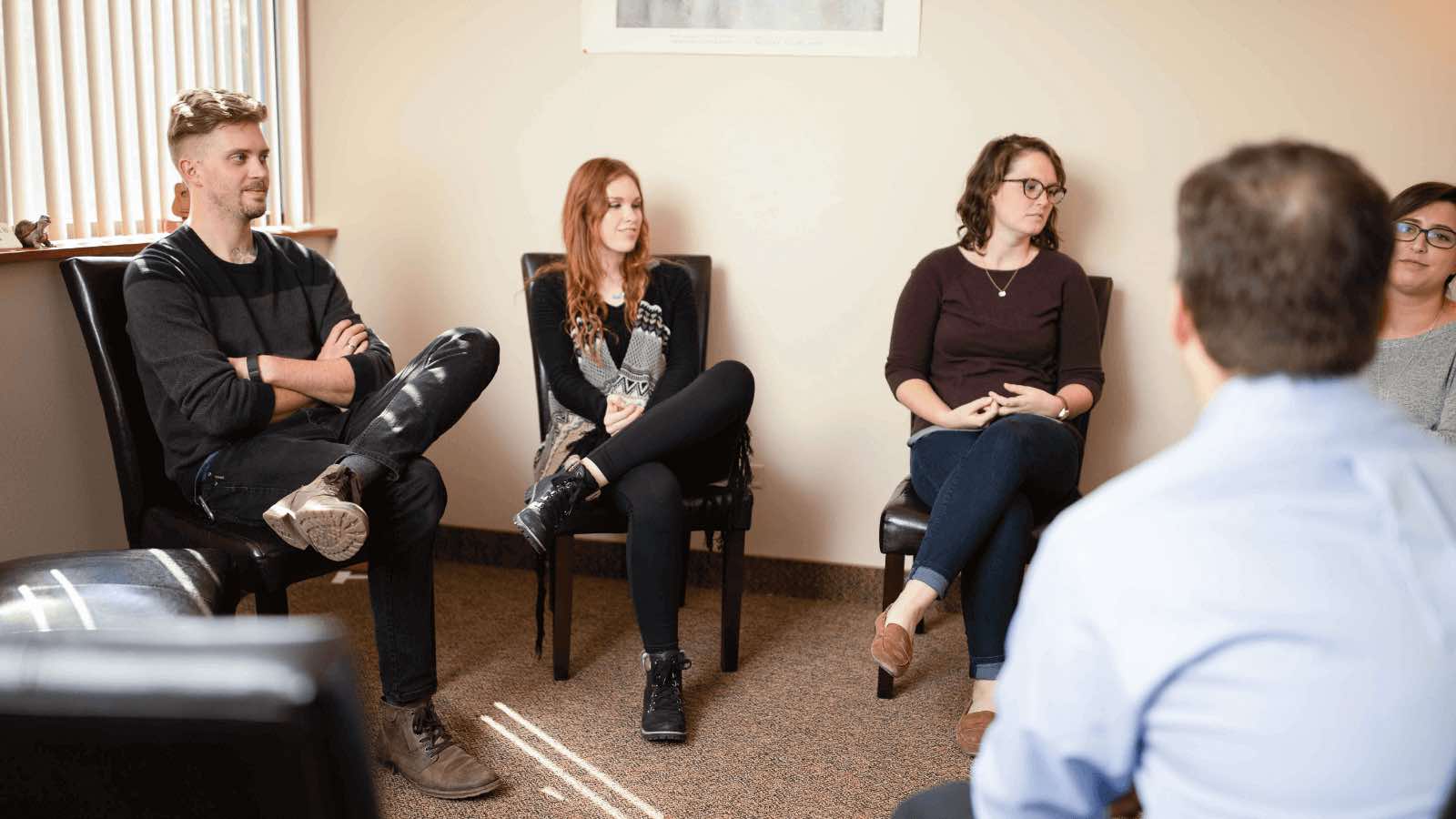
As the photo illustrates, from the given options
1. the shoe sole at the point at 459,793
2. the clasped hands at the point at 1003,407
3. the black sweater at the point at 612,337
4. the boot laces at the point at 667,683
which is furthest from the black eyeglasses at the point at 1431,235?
the shoe sole at the point at 459,793

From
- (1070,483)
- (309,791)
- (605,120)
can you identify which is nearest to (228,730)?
(309,791)

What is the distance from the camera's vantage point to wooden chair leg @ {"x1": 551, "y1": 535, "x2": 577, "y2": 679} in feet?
8.50

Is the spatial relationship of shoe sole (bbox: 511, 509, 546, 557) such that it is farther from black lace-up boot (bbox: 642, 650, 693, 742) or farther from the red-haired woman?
black lace-up boot (bbox: 642, 650, 693, 742)

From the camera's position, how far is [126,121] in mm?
2766

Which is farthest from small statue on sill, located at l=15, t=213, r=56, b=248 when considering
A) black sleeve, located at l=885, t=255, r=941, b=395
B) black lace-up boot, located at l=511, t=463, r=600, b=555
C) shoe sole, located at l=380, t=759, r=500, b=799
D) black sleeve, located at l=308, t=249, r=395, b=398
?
black sleeve, located at l=885, t=255, r=941, b=395

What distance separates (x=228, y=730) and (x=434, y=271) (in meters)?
3.05

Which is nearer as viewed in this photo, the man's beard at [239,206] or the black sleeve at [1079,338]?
the man's beard at [239,206]

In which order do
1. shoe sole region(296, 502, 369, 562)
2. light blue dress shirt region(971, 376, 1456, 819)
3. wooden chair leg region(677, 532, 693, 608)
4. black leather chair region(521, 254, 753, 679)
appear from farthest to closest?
wooden chair leg region(677, 532, 693, 608)
black leather chair region(521, 254, 753, 679)
shoe sole region(296, 502, 369, 562)
light blue dress shirt region(971, 376, 1456, 819)

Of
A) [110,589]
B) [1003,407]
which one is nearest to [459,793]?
[110,589]

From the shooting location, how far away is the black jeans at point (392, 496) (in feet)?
7.31

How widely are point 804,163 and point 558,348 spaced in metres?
0.88

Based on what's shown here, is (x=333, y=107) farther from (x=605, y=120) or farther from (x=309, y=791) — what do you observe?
(x=309, y=791)

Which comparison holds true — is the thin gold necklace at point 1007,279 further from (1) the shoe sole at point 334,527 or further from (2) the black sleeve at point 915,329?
(1) the shoe sole at point 334,527

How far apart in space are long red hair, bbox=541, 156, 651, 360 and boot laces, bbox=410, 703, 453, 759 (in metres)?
0.97
